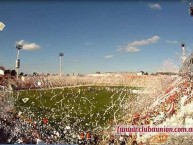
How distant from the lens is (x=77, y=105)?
13.2m

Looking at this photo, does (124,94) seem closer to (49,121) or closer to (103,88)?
(103,88)

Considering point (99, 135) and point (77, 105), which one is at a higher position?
point (77, 105)

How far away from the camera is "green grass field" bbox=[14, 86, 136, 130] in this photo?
12789mm

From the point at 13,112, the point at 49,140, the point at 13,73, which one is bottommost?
the point at 49,140

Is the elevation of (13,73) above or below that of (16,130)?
above

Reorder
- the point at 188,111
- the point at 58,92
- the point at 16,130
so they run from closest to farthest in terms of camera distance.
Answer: the point at 188,111 → the point at 16,130 → the point at 58,92

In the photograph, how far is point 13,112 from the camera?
507 inches

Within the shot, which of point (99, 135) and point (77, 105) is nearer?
point (99, 135)

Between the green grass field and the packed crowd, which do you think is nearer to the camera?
the packed crowd

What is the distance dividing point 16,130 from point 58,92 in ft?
6.28

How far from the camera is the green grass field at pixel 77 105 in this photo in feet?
42.0

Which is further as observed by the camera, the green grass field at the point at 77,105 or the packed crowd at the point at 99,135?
the green grass field at the point at 77,105

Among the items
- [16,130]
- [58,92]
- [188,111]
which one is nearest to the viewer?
[188,111]

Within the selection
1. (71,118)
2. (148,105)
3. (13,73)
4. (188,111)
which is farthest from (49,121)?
(188,111)
